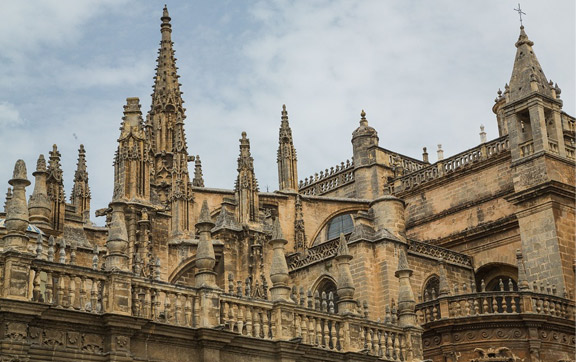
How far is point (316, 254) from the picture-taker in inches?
1233

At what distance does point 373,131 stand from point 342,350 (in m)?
21.3

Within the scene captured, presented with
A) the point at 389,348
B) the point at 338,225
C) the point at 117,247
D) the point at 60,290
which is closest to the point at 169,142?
the point at 338,225

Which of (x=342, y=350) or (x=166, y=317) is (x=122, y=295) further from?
(x=342, y=350)

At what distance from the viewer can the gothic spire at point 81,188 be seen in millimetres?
37031

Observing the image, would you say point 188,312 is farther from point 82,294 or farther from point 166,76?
point 166,76

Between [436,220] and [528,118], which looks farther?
[436,220]

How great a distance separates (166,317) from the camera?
54.0 feet

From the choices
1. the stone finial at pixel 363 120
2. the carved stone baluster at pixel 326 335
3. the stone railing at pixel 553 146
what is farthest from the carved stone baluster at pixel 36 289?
the stone finial at pixel 363 120

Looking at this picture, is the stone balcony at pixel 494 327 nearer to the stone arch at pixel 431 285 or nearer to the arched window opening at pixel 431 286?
the stone arch at pixel 431 285

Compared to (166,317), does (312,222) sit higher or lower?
higher

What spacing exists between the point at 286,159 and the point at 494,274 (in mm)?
10614

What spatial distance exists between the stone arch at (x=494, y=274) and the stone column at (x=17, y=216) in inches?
852

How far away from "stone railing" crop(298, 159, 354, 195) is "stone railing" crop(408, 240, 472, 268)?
9.80m

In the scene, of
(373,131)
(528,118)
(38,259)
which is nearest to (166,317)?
(38,259)
